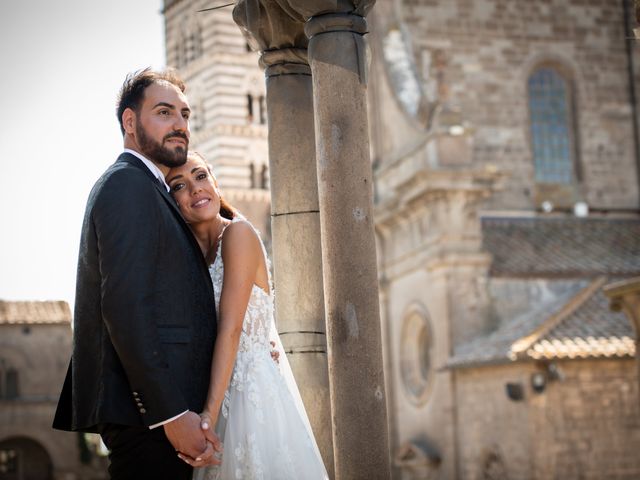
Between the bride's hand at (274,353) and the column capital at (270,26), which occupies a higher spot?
the column capital at (270,26)

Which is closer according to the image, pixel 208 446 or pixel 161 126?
pixel 208 446

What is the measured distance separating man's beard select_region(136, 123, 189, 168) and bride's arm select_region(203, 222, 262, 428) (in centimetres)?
32

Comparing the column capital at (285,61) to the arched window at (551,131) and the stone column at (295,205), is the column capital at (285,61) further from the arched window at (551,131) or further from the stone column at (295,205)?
the arched window at (551,131)

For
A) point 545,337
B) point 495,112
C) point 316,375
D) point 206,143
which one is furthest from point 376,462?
point 206,143

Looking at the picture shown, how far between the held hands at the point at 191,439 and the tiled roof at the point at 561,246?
19.2 meters

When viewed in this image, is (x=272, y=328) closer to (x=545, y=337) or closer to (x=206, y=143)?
(x=545, y=337)

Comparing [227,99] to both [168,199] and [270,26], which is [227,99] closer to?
[270,26]

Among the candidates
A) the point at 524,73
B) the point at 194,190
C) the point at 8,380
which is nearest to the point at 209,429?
the point at 194,190

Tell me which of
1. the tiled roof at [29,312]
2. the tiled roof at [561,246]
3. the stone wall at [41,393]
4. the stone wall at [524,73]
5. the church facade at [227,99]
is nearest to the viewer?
the tiled roof at [561,246]

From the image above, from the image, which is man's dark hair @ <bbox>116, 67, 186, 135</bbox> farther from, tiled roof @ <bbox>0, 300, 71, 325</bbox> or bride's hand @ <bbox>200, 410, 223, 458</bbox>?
tiled roof @ <bbox>0, 300, 71, 325</bbox>

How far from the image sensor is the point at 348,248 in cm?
525

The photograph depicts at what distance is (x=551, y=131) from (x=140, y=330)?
24.4 metres

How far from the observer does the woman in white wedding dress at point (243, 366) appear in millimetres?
4027

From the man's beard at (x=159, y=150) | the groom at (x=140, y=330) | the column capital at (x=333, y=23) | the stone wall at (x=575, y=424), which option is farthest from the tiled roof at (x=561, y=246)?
the groom at (x=140, y=330)
